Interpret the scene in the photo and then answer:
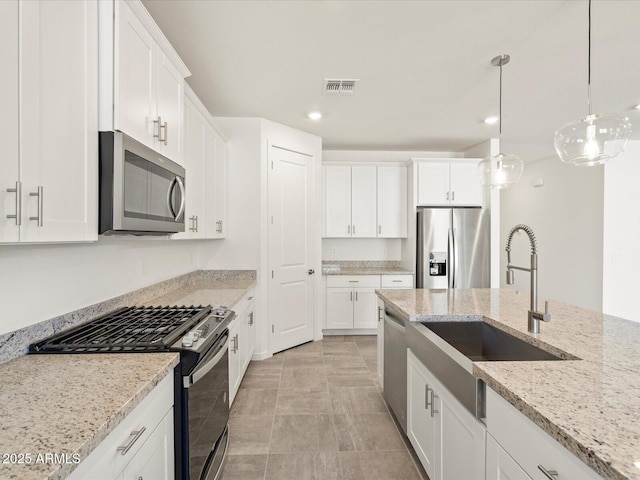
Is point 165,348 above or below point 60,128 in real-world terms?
below

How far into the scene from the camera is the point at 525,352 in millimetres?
1600

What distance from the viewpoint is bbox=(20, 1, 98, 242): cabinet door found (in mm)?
922

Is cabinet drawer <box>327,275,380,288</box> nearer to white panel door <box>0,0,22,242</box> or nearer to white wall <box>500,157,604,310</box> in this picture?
white wall <box>500,157,604,310</box>

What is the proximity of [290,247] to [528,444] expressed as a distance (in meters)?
3.17

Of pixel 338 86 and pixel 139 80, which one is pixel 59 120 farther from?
pixel 338 86

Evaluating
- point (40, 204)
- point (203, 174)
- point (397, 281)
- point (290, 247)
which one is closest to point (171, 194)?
point (40, 204)

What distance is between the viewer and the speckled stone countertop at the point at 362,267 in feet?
14.9

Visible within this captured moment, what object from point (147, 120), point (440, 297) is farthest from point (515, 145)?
point (147, 120)

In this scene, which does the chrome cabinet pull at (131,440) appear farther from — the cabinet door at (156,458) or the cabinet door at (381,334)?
the cabinet door at (381,334)

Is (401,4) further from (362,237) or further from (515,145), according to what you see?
(515,145)

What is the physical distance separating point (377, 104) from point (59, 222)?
2.97m

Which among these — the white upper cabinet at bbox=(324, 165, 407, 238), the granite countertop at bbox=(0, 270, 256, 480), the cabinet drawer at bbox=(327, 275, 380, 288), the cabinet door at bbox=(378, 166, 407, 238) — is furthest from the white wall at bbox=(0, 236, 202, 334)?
the cabinet door at bbox=(378, 166, 407, 238)

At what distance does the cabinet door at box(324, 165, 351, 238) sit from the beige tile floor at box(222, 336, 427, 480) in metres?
1.90

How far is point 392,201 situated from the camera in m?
4.80
